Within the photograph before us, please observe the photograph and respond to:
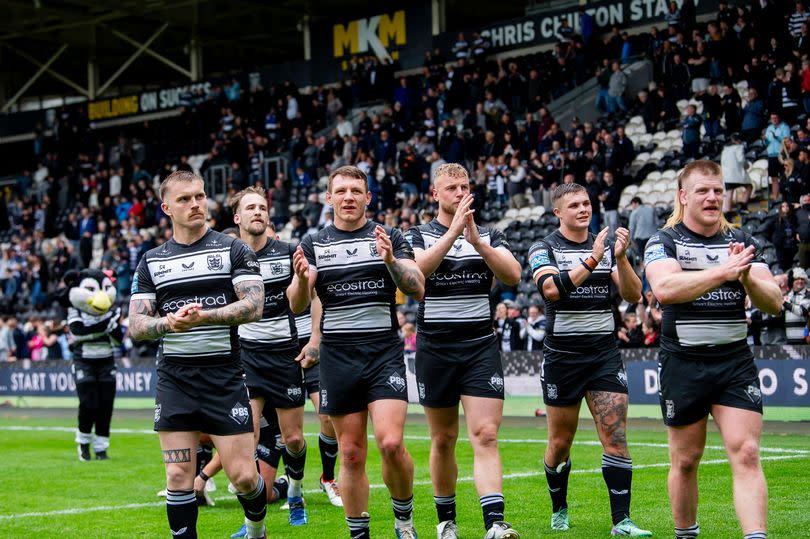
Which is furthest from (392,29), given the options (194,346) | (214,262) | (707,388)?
(707,388)

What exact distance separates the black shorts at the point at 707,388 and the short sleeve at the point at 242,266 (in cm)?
279

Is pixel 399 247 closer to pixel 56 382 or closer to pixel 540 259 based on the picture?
pixel 540 259

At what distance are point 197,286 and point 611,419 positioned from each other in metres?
3.38

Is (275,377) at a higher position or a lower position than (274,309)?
lower

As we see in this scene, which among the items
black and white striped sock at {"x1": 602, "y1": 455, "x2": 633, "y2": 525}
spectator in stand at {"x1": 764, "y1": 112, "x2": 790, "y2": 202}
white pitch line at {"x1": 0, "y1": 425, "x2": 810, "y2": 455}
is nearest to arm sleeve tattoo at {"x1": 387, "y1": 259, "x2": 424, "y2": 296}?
black and white striped sock at {"x1": 602, "y1": 455, "x2": 633, "y2": 525}

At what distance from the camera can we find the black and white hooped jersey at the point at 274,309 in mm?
10359

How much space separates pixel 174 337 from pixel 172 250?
23.0 inches

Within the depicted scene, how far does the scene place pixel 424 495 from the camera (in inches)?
450

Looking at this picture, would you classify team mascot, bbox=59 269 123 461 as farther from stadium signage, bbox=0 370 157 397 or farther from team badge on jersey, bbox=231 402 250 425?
stadium signage, bbox=0 370 157 397

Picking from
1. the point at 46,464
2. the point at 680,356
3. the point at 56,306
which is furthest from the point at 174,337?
the point at 56,306

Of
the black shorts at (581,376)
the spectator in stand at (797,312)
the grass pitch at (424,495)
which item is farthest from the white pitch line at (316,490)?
the spectator in stand at (797,312)

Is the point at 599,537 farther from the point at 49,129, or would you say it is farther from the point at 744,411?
the point at 49,129

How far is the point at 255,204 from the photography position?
10.2 metres

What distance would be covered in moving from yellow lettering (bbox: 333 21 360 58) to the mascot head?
978 inches
